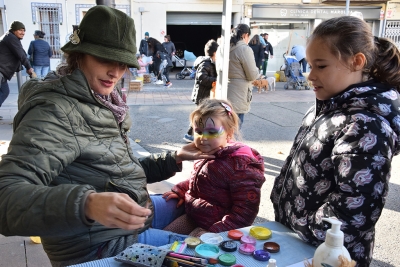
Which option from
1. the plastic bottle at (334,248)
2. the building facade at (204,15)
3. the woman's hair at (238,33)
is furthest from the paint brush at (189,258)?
the building facade at (204,15)

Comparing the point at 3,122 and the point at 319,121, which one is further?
the point at 3,122

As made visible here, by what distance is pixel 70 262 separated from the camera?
1.45 meters

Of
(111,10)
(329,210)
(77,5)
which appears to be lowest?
(329,210)

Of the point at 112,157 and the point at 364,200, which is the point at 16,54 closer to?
the point at 112,157

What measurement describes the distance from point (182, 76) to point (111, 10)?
13.9 meters

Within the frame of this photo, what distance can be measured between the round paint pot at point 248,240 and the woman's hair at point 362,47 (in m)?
0.76

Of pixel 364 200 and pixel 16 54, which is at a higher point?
pixel 16 54

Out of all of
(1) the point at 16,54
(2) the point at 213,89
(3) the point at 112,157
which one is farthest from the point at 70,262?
(1) the point at 16,54

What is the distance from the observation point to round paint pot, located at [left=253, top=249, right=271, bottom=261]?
4.04 feet

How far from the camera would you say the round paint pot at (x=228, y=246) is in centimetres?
128

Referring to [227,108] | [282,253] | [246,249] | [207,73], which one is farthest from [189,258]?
[207,73]

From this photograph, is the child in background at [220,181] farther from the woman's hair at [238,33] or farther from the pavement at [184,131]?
the woman's hair at [238,33]

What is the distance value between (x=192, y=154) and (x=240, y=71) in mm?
3022

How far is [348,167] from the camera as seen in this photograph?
116 centimetres
